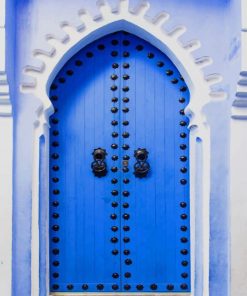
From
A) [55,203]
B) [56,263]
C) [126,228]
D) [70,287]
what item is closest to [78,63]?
[55,203]

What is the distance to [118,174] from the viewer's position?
2.32m

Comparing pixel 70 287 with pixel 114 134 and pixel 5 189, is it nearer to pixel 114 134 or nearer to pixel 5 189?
pixel 5 189

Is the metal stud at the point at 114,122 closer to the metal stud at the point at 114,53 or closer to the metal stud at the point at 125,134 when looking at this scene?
the metal stud at the point at 125,134

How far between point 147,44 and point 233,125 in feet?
2.14

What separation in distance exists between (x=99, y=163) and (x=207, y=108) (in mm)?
634

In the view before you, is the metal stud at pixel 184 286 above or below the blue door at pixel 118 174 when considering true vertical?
below

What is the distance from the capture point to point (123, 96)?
7.67 ft

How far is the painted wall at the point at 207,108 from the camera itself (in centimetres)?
214

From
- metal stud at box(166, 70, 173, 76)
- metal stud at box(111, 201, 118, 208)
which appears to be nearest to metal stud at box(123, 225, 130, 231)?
metal stud at box(111, 201, 118, 208)

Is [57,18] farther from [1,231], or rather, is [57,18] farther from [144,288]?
[144,288]

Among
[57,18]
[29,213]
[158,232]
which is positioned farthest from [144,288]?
[57,18]

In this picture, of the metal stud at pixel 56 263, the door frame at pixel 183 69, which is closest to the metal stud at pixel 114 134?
the door frame at pixel 183 69

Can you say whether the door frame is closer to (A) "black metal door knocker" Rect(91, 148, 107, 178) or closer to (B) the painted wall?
(B) the painted wall

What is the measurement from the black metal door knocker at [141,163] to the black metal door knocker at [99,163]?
17 cm
